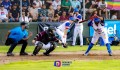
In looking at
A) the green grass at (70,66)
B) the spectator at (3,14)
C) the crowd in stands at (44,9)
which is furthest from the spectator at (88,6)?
the green grass at (70,66)

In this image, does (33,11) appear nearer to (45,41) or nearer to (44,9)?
(44,9)

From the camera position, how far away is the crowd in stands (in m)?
24.4

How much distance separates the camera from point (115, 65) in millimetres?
14898

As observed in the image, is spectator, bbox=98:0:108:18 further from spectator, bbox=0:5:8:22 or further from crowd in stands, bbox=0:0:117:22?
spectator, bbox=0:5:8:22

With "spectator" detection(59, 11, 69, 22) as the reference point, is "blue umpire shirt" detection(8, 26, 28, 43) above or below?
above

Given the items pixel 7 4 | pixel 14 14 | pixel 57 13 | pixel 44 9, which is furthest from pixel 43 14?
pixel 7 4

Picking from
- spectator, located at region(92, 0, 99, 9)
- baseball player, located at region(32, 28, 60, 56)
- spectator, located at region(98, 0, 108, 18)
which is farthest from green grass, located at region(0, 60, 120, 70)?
spectator, located at region(92, 0, 99, 9)

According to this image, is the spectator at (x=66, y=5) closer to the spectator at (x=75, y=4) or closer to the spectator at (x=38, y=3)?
the spectator at (x=75, y=4)

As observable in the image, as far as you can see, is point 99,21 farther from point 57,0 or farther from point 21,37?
point 57,0

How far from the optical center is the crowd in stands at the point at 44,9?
79.9 feet

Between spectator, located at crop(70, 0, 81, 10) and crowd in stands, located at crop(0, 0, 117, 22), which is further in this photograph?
spectator, located at crop(70, 0, 81, 10)

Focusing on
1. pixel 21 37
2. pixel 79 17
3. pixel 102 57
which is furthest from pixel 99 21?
pixel 79 17

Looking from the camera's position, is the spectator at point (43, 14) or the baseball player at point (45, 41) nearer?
the baseball player at point (45, 41)

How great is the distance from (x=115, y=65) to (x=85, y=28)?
11.4m
